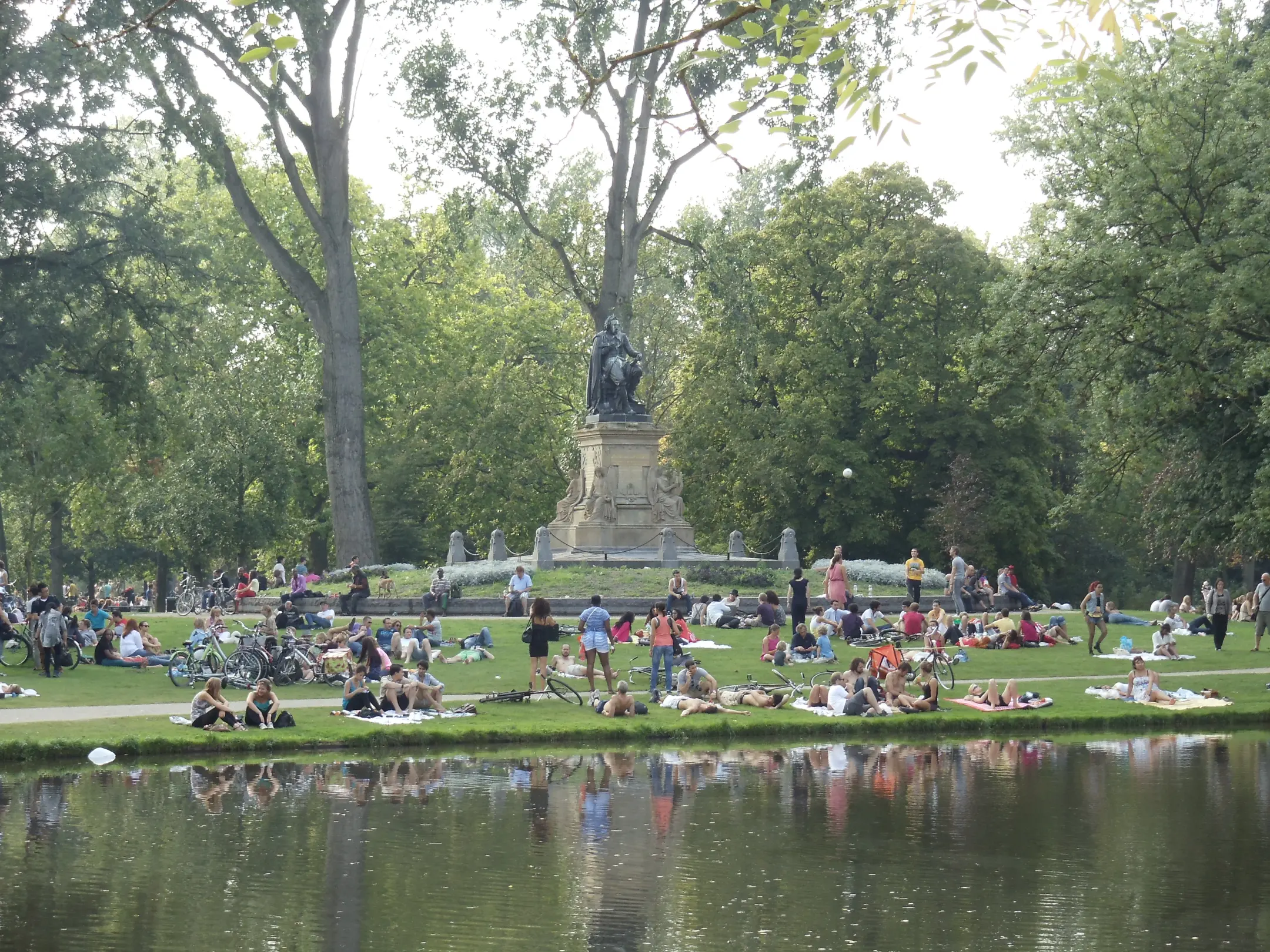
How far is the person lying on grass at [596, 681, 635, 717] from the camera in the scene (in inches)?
923

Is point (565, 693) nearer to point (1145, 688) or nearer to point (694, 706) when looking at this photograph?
point (694, 706)

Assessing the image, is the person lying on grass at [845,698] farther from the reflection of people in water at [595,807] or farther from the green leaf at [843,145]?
the green leaf at [843,145]

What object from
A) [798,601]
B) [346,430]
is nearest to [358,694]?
[798,601]

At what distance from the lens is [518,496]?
53.6 meters

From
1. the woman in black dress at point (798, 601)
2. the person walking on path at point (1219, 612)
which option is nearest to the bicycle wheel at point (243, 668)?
the woman in black dress at point (798, 601)

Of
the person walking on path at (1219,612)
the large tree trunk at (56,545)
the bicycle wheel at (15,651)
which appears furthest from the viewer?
the large tree trunk at (56,545)

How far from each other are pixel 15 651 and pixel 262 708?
30.6ft

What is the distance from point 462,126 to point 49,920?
35802 millimetres

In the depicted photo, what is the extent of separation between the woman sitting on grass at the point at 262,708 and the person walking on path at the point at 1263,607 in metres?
18.8

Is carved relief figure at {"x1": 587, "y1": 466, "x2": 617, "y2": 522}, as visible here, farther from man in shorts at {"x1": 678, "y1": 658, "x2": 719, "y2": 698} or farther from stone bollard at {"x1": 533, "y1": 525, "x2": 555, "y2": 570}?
man in shorts at {"x1": 678, "y1": 658, "x2": 719, "y2": 698}

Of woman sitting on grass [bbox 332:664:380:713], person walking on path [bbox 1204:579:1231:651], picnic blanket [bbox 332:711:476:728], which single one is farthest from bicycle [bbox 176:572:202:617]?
person walking on path [bbox 1204:579:1231:651]

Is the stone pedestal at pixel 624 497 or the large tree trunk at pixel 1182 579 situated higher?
the stone pedestal at pixel 624 497

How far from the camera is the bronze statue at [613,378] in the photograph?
4300cm

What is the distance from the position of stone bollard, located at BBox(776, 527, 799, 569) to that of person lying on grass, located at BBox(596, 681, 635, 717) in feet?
62.5
